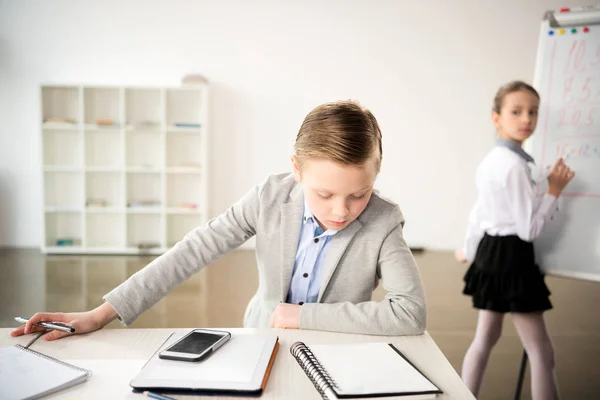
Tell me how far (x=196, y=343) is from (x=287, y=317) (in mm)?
227

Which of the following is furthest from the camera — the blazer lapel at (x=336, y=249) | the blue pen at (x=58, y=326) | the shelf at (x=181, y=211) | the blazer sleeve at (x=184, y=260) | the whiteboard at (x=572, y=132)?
the shelf at (x=181, y=211)

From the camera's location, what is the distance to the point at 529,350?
64.4 inches

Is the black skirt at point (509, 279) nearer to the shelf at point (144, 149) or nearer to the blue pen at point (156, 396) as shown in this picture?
the blue pen at point (156, 396)

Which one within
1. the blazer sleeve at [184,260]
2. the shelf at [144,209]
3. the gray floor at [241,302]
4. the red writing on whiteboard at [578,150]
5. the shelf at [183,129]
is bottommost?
the gray floor at [241,302]

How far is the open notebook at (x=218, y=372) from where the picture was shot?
0.70 metres

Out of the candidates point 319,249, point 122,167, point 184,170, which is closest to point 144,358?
point 319,249

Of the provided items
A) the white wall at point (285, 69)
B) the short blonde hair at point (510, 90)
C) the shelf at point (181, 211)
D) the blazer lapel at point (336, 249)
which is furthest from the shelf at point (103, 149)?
the blazer lapel at point (336, 249)

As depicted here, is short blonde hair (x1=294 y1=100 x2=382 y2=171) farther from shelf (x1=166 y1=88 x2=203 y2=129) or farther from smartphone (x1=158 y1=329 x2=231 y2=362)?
shelf (x1=166 y1=88 x2=203 y2=129)

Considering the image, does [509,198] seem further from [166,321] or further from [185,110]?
[185,110]

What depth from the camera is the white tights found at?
1605 mm

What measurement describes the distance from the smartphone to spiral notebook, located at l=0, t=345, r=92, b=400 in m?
0.13

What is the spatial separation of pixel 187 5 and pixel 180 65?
0.60m

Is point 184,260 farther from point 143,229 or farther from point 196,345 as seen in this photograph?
point 143,229

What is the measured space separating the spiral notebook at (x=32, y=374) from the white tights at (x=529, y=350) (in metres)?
1.43
